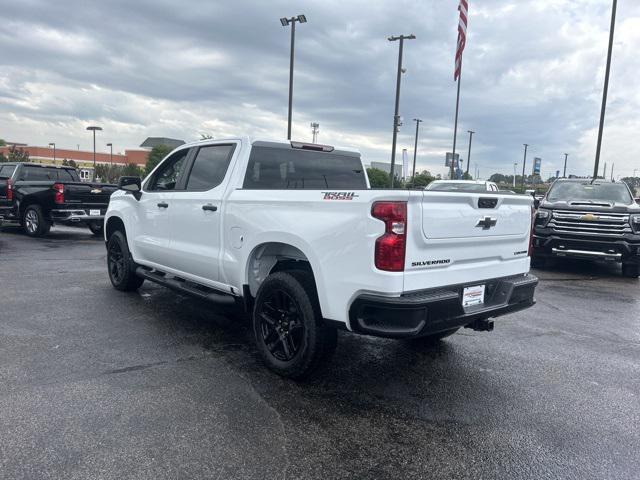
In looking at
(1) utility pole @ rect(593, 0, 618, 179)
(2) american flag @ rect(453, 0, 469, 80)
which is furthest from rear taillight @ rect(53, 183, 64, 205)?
(1) utility pole @ rect(593, 0, 618, 179)

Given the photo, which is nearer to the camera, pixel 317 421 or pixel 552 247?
pixel 317 421

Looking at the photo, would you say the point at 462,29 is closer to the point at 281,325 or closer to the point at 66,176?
the point at 66,176

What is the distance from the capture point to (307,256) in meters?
3.65

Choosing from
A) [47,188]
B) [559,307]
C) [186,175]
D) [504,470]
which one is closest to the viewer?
[504,470]

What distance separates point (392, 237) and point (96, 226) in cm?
1213

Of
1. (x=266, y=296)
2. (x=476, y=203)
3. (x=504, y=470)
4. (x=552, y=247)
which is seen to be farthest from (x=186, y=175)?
(x=552, y=247)

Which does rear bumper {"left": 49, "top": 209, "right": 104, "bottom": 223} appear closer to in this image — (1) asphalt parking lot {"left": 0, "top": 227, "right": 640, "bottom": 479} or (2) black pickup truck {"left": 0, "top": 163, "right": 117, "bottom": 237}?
(2) black pickup truck {"left": 0, "top": 163, "right": 117, "bottom": 237}

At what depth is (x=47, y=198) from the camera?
1233 centimetres

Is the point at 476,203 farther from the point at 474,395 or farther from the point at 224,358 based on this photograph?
the point at 224,358

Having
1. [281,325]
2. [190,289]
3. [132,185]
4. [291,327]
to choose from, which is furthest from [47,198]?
[291,327]

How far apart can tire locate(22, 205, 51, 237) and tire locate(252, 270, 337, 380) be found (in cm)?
1059

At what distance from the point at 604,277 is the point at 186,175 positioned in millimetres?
8176

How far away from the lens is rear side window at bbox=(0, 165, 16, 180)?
13012 millimetres

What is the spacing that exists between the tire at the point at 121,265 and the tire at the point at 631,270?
8686mm
